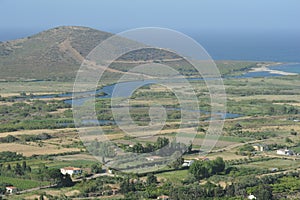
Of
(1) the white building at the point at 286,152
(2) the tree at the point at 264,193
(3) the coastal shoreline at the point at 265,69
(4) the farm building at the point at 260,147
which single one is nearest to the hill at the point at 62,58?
(3) the coastal shoreline at the point at 265,69

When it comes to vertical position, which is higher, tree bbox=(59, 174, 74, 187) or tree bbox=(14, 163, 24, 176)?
tree bbox=(14, 163, 24, 176)

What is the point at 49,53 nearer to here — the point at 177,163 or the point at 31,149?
the point at 31,149

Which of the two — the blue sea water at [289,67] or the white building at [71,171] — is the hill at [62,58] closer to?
the blue sea water at [289,67]

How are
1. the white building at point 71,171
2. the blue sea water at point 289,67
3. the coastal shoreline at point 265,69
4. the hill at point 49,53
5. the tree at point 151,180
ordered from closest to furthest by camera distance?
1. the tree at point 151,180
2. the white building at point 71,171
3. the hill at point 49,53
4. the coastal shoreline at point 265,69
5. the blue sea water at point 289,67

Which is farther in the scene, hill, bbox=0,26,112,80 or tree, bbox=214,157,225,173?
hill, bbox=0,26,112,80

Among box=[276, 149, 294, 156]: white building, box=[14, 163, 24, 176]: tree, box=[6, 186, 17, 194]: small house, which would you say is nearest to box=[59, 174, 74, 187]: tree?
box=[6, 186, 17, 194]: small house

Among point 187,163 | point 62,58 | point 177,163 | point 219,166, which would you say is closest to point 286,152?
point 219,166

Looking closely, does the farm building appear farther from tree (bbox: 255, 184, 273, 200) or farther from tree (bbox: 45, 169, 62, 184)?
tree (bbox: 45, 169, 62, 184)

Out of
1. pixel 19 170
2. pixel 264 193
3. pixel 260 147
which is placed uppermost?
pixel 19 170

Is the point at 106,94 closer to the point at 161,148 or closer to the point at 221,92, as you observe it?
the point at 221,92

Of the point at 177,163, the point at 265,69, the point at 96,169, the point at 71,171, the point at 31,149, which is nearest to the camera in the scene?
the point at 71,171

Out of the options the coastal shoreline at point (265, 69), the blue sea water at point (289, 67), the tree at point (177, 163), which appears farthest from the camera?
the blue sea water at point (289, 67)
